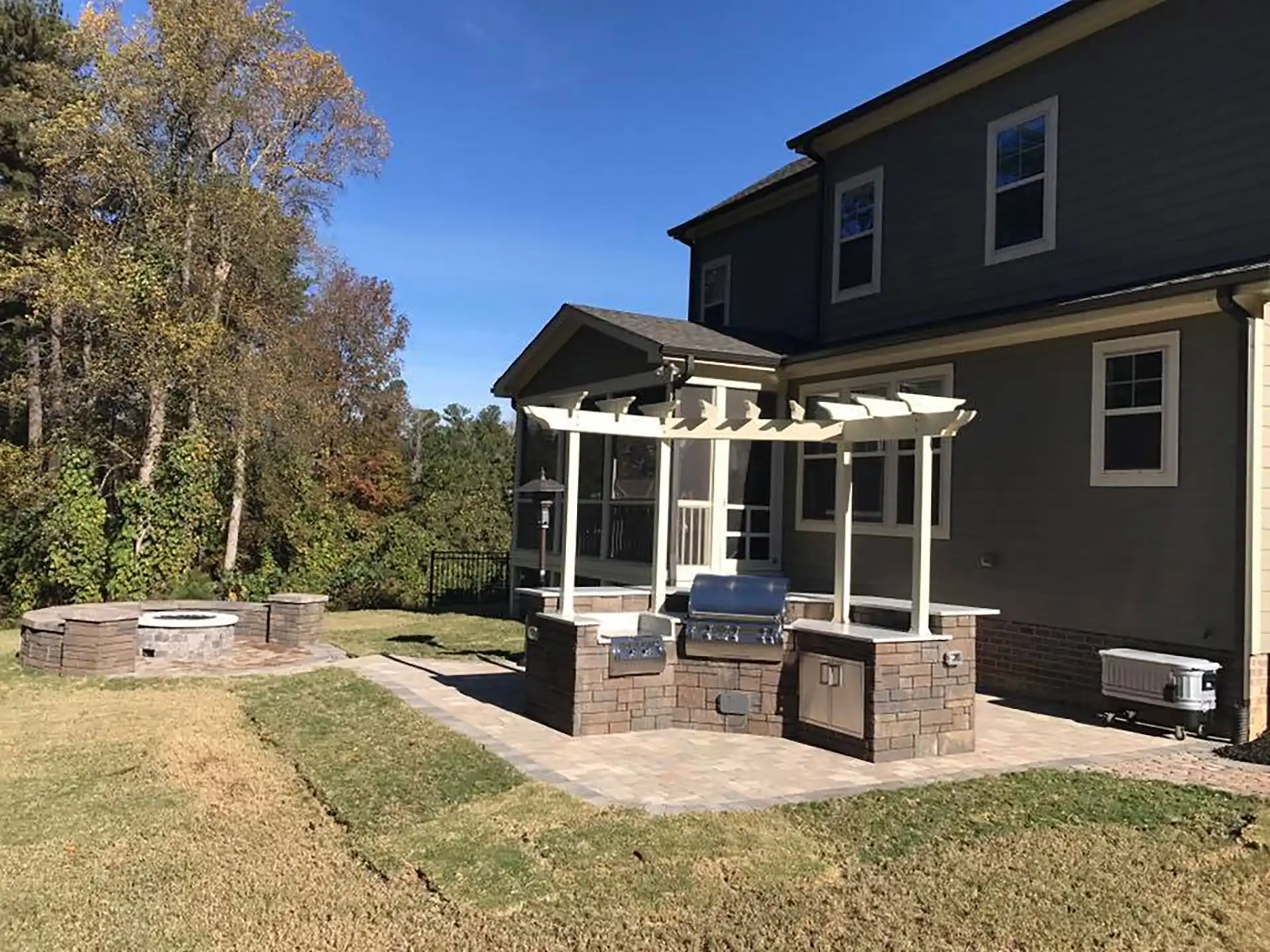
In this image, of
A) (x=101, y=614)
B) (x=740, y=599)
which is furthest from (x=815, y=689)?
(x=101, y=614)

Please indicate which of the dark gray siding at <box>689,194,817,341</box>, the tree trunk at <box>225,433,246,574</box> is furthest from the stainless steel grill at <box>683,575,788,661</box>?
the tree trunk at <box>225,433,246,574</box>

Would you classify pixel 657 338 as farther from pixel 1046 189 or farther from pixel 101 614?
pixel 101 614

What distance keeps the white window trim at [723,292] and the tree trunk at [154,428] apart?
904cm

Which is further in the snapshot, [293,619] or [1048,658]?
[293,619]

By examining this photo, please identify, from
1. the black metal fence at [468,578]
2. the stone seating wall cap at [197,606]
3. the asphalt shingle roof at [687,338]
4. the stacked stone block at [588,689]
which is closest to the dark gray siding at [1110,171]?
the asphalt shingle roof at [687,338]

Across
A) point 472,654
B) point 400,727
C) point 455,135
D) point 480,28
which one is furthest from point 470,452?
point 400,727

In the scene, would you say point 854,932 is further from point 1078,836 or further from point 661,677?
point 661,677

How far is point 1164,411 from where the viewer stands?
786 centimetres

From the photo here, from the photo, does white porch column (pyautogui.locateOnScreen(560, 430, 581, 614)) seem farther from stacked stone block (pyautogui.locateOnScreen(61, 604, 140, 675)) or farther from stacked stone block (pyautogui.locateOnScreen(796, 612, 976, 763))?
stacked stone block (pyautogui.locateOnScreen(61, 604, 140, 675))

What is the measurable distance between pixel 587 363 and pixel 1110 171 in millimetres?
7119

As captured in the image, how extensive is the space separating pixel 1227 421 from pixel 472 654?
8003 mm

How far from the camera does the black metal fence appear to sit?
1773 cm

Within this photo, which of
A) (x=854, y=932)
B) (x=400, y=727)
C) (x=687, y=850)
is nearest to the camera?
(x=854, y=932)

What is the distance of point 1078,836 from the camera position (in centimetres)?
469
